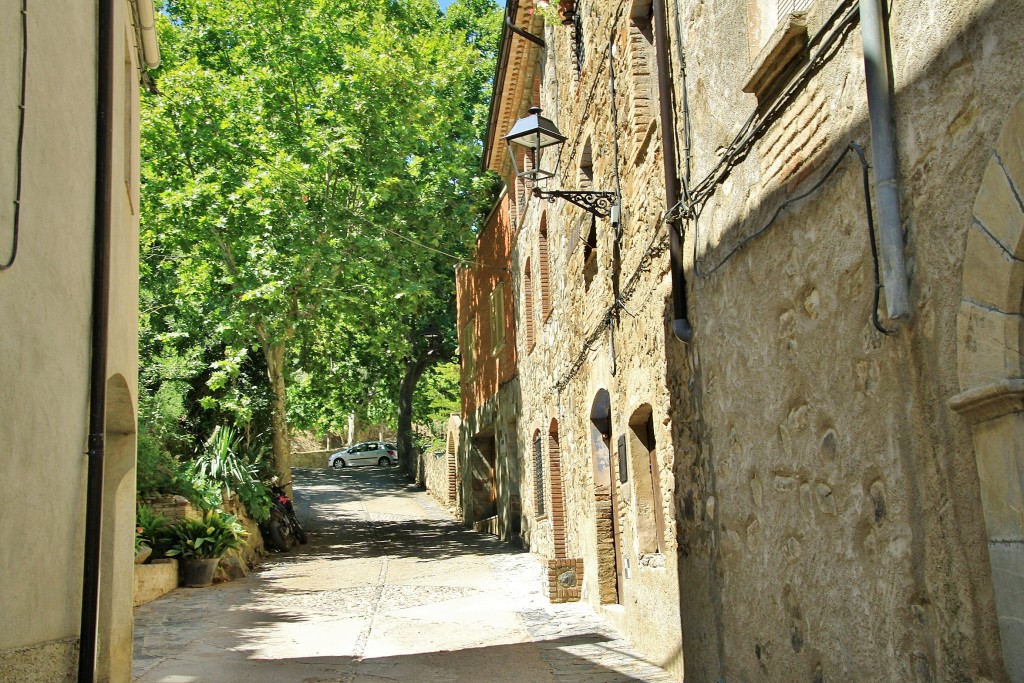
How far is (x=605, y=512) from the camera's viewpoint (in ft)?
32.3

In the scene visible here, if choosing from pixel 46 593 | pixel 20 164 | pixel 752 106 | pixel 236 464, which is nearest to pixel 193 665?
pixel 46 593

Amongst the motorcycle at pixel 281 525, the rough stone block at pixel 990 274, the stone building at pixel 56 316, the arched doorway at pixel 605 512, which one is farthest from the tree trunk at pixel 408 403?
the rough stone block at pixel 990 274

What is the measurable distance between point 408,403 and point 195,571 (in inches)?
749

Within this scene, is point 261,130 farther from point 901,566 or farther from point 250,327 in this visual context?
point 901,566

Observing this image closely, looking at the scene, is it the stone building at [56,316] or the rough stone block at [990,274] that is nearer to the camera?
the rough stone block at [990,274]

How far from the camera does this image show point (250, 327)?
57.0 ft

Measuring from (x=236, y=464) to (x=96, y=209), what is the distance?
10.6 m

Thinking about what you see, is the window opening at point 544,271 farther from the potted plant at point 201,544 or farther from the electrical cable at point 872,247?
the electrical cable at point 872,247

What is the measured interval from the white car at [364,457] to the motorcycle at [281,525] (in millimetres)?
21971

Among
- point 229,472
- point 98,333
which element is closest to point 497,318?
point 229,472

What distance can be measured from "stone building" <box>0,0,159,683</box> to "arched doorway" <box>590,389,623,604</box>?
4.79 m

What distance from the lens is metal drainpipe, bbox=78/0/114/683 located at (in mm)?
5121

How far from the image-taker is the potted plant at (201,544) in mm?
13102

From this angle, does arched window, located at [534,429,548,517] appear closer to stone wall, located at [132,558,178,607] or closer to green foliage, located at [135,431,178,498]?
stone wall, located at [132,558,178,607]
